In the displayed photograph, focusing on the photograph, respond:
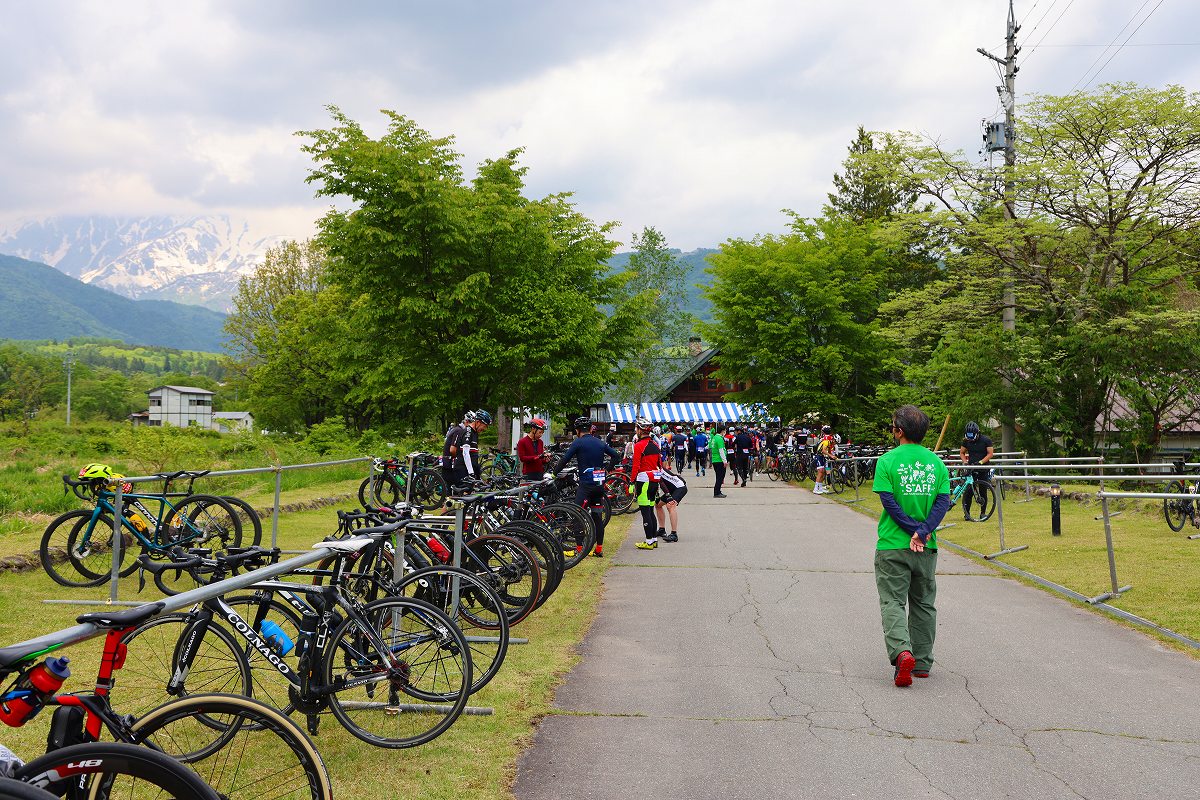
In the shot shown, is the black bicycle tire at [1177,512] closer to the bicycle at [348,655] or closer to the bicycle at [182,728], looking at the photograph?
the bicycle at [348,655]

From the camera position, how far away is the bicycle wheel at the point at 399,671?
5004mm

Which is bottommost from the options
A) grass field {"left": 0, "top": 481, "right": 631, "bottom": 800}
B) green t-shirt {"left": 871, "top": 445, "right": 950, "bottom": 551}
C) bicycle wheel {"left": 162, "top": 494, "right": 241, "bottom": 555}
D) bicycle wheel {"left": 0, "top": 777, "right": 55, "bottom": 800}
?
grass field {"left": 0, "top": 481, "right": 631, "bottom": 800}

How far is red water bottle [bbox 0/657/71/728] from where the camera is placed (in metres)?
2.78

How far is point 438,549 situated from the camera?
290 inches

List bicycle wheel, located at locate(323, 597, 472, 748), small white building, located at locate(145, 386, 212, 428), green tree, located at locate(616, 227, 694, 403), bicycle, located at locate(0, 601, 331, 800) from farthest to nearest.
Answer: small white building, located at locate(145, 386, 212, 428) → green tree, located at locate(616, 227, 694, 403) → bicycle wheel, located at locate(323, 597, 472, 748) → bicycle, located at locate(0, 601, 331, 800)

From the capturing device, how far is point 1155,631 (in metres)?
7.97

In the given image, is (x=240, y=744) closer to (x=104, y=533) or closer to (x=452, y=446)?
(x=104, y=533)

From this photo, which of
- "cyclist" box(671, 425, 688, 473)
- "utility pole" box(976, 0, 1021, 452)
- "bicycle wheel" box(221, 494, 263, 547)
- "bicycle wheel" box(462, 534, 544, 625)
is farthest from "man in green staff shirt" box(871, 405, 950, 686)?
"cyclist" box(671, 425, 688, 473)

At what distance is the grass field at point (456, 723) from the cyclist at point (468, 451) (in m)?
3.42

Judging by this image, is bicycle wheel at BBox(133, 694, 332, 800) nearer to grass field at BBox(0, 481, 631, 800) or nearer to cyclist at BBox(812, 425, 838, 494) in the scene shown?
grass field at BBox(0, 481, 631, 800)

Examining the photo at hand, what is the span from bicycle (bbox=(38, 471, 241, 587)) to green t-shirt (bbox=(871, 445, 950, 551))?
5873 millimetres

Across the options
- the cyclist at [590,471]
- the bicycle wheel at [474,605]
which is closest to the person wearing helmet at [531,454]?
the cyclist at [590,471]

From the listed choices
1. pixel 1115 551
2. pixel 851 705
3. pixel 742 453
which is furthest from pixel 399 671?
pixel 742 453

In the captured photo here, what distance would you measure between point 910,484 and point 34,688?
17.8 feet
